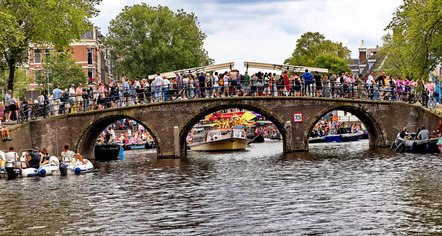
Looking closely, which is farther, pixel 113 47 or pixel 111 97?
pixel 113 47

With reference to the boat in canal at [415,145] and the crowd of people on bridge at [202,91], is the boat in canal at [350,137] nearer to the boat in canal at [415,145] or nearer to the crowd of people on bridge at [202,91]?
the crowd of people on bridge at [202,91]

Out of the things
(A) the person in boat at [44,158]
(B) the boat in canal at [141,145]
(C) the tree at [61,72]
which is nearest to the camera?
(A) the person in boat at [44,158]

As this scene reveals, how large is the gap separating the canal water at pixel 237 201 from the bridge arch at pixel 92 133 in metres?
8.86

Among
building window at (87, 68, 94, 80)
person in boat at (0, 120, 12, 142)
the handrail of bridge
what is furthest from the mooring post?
building window at (87, 68, 94, 80)

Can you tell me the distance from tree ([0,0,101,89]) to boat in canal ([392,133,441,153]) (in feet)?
66.1

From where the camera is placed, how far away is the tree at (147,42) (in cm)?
7669

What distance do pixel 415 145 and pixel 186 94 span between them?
12627 millimetres

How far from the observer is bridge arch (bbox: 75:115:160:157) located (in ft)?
133

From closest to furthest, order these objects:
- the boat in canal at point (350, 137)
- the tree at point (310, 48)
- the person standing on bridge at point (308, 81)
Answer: the person standing on bridge at point (308, 81)
the boat in canal at point (350, 137)
the tree at point (310, 48)

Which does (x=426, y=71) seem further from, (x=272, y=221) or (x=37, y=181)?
(x=272, y=221)

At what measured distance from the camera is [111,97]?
3956cm

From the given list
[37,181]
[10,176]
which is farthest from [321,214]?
[10,176]

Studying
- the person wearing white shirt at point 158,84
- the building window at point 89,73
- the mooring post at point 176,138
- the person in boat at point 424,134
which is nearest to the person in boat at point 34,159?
the person wearing white shirt at point 158,84

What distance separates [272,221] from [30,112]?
86.4ft
